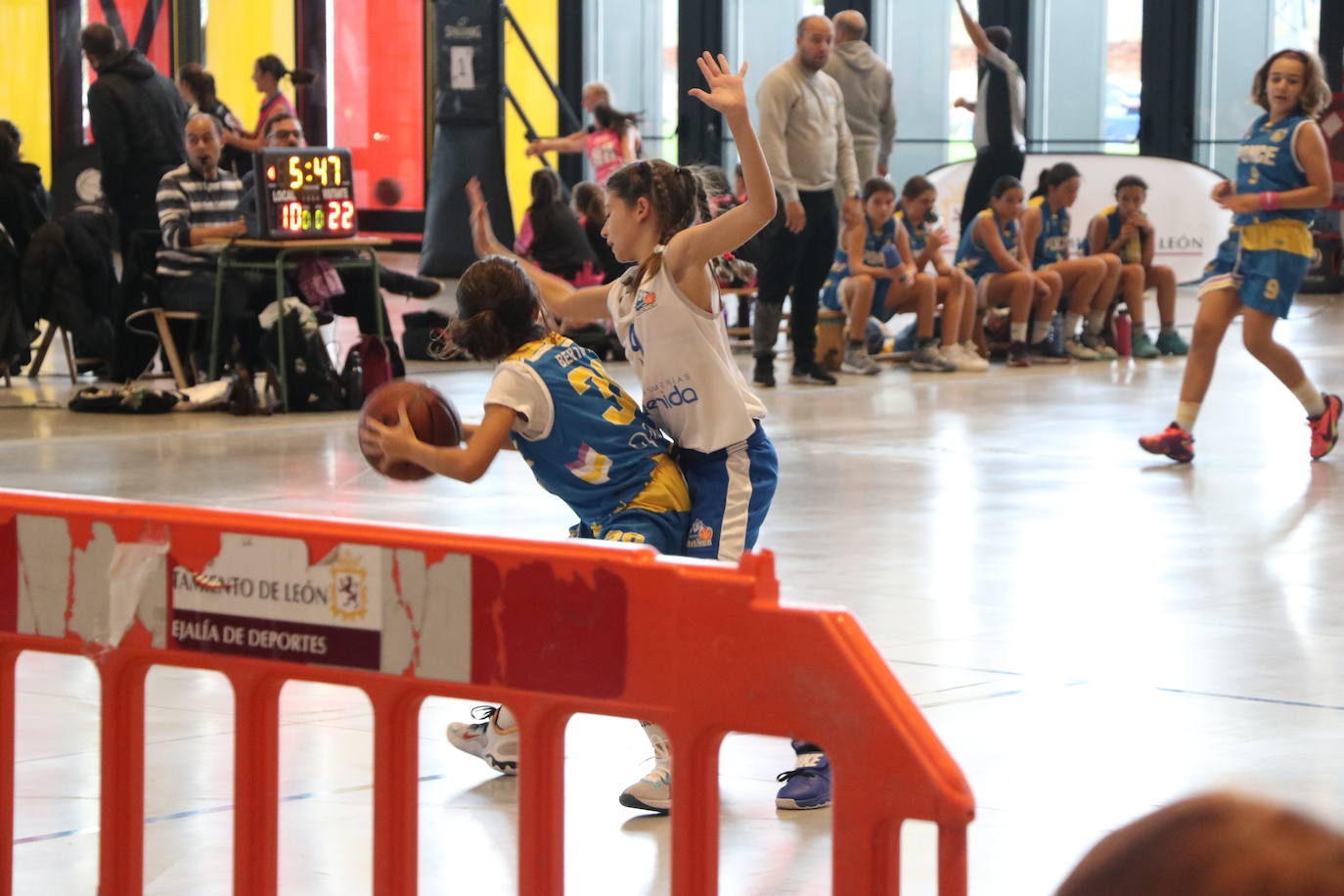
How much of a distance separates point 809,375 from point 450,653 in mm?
10091

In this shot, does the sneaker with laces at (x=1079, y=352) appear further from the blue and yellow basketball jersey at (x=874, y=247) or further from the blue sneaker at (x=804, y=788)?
the blue sneaker at (x=804, y=788)

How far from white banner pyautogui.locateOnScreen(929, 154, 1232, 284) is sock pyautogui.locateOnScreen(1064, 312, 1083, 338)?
14.5 feet

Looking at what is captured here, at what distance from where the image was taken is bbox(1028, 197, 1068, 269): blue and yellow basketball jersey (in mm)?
14383

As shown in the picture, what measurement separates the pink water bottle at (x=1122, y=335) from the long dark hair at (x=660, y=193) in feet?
35.2

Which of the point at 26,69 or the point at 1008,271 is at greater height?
the point at 26,69

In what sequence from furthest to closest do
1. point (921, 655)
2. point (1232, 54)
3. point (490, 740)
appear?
point (1232, 54) < point (921, 655) < point (490, 740)

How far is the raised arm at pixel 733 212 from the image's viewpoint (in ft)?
13.7

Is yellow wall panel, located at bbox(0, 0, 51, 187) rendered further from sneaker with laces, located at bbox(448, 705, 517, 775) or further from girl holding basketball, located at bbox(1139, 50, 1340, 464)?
sneaker with laces, located at bbox(448, 705, 517, 775)

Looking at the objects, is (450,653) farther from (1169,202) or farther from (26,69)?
(26,69)

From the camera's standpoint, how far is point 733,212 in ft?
13.7

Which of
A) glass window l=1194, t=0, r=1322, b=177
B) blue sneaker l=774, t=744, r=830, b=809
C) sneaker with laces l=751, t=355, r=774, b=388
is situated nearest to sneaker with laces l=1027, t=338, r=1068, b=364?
sneaker with laces l=751, t=355, r=774, b=388

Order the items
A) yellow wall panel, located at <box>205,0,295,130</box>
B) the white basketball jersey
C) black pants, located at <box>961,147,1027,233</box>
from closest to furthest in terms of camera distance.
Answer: the white basketball jersey
black pants, located at <box>961,147,1027,233</box>
yellow wall panel, located at <box>205,0,295,130</box>

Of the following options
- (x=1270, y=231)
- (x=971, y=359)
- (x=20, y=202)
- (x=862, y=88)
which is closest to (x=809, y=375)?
(x=971, y=359)

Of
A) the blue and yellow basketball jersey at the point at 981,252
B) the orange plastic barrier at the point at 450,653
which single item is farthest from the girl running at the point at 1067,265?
the orange plastic barrier at the point at 450,653
